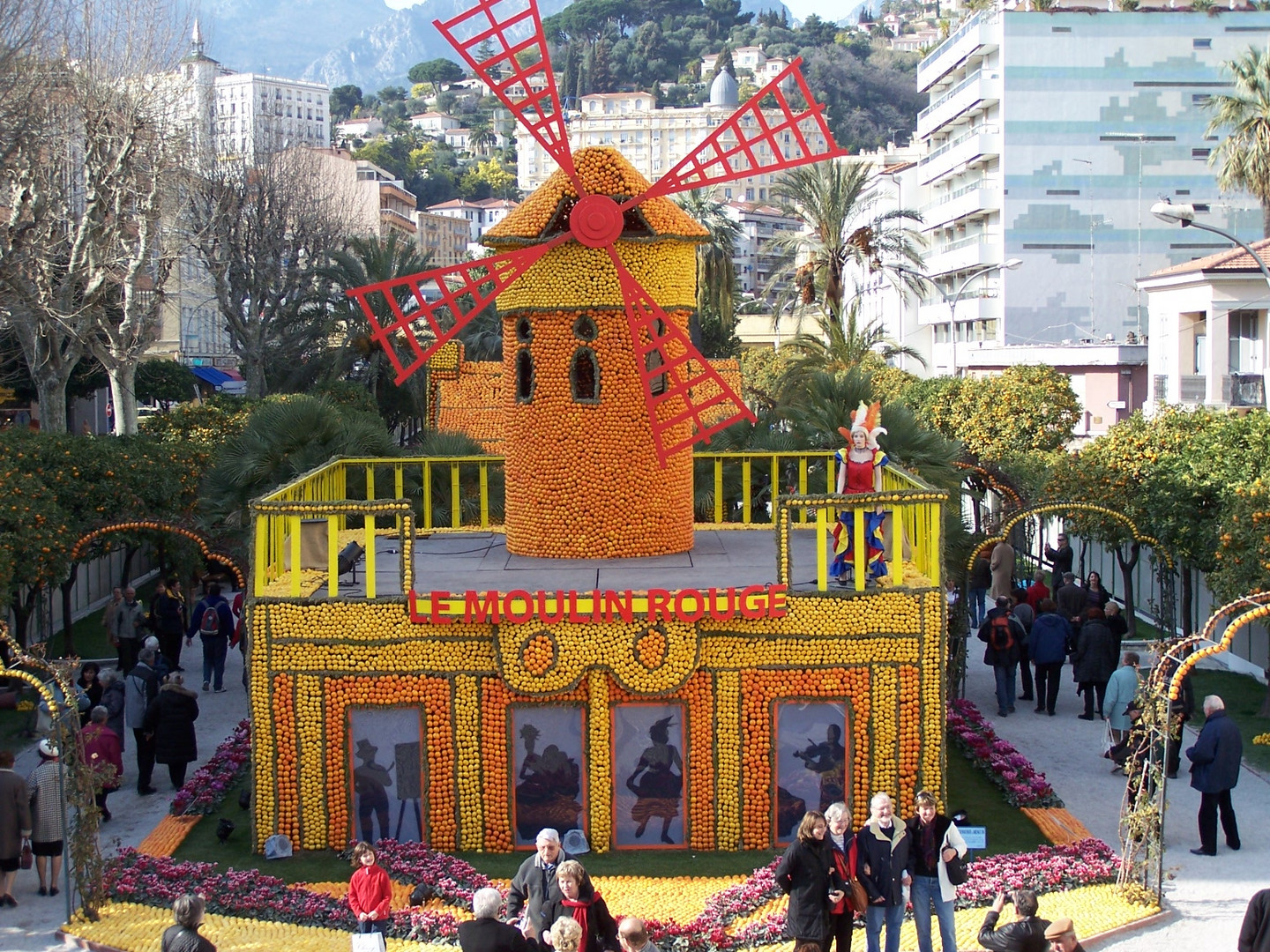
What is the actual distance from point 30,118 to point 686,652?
69.0 ft

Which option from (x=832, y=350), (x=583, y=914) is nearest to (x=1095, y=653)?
(x=583, y=914)

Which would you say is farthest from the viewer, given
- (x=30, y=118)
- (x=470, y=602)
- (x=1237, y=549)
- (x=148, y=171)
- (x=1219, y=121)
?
(x=1219, y=121)

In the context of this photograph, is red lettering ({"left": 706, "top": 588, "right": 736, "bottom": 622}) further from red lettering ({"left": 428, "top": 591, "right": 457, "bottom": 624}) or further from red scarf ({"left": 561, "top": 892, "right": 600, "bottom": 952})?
red scarf ({"left": 561, "top": 892, "right": 600, "bottom": 952})

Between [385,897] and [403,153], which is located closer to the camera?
[385,897]

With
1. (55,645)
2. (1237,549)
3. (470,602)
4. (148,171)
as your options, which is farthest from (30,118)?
(1237,549)

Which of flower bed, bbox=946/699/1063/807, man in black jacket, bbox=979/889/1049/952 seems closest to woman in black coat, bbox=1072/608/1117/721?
flower bed, bbox=946/699/1063/807

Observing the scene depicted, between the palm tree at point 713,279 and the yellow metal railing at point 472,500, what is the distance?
707 inches

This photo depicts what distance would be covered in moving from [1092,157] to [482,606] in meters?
55.2

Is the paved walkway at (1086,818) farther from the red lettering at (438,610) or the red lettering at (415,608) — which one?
the red lettering at (438,610)

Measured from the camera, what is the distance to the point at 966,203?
6469 cm

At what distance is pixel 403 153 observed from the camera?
621 ft

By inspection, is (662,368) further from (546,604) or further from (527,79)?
(527,79)

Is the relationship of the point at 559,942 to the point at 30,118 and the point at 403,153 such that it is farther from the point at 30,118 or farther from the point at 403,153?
the point at 403,153

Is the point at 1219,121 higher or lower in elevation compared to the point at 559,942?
higher
